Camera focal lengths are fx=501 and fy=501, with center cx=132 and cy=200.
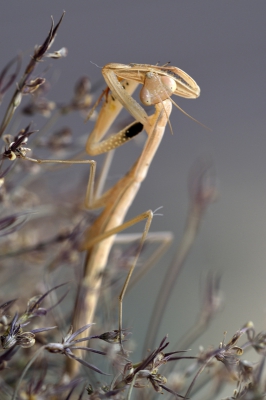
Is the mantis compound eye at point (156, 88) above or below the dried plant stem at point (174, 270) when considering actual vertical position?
above

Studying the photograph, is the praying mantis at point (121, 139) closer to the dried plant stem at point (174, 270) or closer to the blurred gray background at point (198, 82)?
the dried plant stem at point (174, 270)

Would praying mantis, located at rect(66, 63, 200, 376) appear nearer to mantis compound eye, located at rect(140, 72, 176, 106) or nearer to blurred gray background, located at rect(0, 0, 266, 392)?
mantis compound eye, located at rect(140, 72, 176, 106)

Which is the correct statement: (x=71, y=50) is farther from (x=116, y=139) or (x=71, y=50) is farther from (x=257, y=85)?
(x=116, y=139)

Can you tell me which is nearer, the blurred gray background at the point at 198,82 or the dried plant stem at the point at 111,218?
the dried plant stem at the point at 111,218

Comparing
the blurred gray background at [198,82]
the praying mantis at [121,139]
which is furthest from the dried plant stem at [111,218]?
the blurred gray background at [198,82]

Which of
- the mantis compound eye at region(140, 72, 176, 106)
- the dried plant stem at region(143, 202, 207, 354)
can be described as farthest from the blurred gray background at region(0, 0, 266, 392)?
the mantis compound eye at region(140, 72, 176, 106)

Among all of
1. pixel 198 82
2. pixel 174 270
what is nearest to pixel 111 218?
pixel 174 270

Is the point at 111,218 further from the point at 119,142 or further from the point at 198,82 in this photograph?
the point at 198,82
